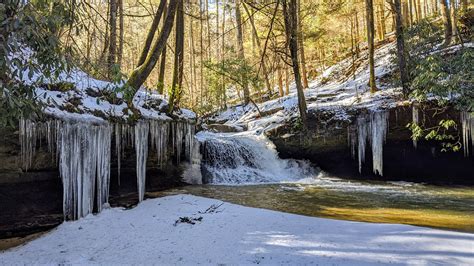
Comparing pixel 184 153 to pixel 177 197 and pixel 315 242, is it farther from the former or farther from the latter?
pixel 315 242

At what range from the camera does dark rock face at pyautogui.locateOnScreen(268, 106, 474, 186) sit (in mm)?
11633

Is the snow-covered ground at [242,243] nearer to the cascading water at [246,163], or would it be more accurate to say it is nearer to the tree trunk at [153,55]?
the tree trunk at [153,55]

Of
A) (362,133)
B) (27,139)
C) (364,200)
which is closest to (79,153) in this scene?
(27,139)

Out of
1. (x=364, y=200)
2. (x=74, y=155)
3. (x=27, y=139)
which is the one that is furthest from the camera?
(x=364, y=200)

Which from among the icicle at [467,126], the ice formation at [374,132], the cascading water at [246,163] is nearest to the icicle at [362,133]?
the ice formation at [374,132]

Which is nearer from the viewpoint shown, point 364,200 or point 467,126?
point 364,200

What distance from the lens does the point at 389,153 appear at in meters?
12.5

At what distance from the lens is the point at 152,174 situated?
410 inches

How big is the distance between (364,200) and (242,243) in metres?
4.80

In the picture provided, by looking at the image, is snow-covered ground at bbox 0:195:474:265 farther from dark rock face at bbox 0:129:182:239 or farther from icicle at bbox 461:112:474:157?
icicle at bbox 461:112:474:157

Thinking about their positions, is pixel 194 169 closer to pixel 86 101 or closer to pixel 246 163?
pixel 246 163

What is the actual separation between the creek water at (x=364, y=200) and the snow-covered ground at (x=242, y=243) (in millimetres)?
1180

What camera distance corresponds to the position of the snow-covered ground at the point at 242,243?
13.7 feet

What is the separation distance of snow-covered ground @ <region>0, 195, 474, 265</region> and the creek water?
1.18 m
